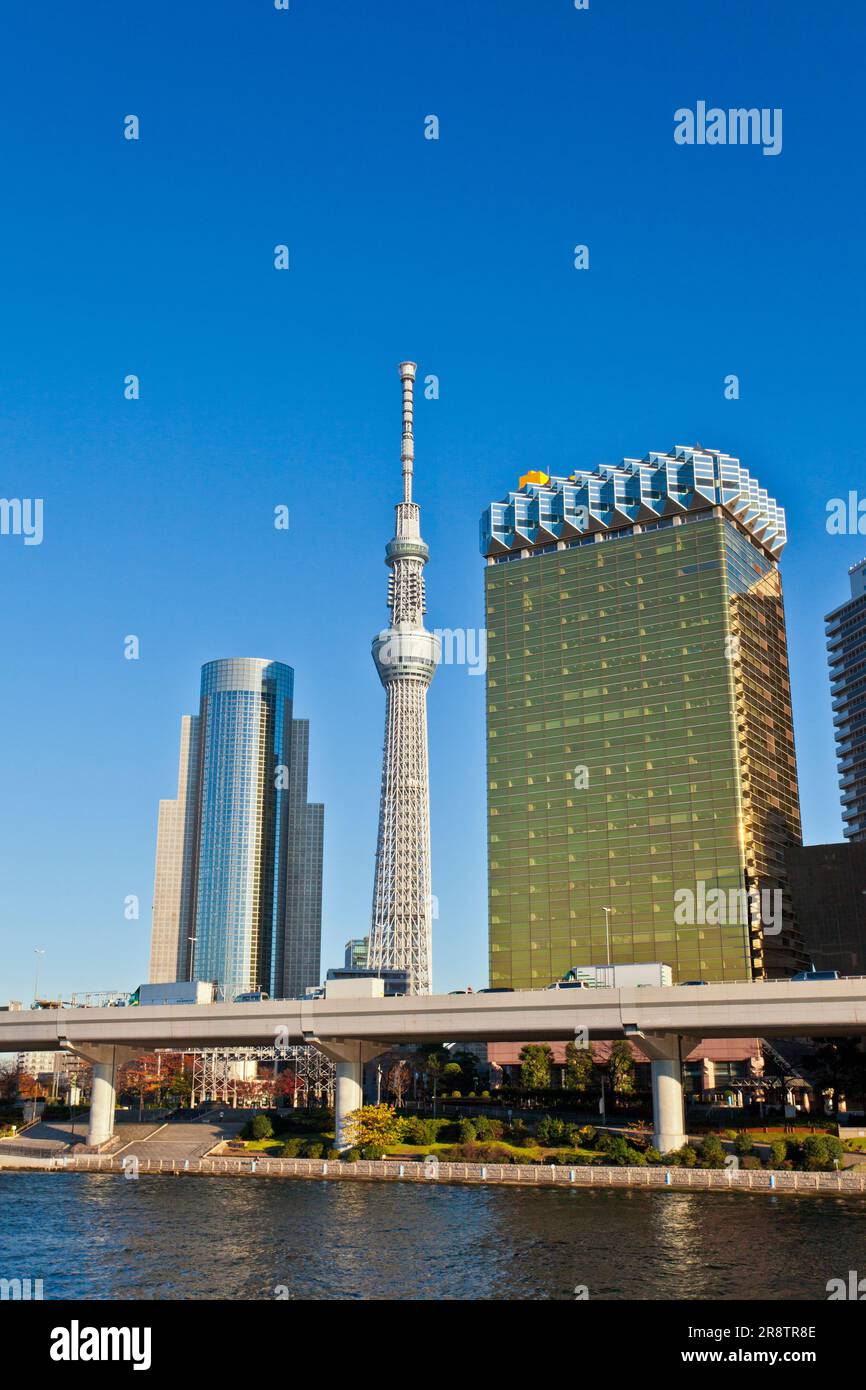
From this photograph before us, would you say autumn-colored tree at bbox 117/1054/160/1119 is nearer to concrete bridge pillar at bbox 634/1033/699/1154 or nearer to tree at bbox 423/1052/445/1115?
tree at bbox 423/1052/445/1115

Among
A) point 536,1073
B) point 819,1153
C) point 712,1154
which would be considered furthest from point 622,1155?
point 536,1073

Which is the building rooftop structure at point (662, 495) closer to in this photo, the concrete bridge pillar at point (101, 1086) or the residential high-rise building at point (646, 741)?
the residential high-rise building at point (646, 741)

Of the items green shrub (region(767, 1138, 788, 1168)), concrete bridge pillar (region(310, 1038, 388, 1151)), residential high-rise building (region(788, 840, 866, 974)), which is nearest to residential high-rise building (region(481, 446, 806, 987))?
residential high-rise building (region(788, 840, 866, 974))

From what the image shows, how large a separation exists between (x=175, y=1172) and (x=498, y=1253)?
4948 centimetres

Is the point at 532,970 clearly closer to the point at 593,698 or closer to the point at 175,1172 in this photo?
the point at 593,698

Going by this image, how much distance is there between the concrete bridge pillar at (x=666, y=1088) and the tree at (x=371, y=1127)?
70.2ft

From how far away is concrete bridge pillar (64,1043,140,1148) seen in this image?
111438 mm

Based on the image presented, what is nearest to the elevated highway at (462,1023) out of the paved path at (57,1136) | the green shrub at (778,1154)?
the paved path at (57,1136)

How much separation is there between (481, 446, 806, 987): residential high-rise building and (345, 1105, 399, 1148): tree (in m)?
73.5

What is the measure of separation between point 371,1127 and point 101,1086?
2998cm

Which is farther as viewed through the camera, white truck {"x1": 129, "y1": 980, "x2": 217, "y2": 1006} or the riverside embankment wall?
white truck {"x1": 129, "y1": 980, "x2": 217, "y2": 1006}

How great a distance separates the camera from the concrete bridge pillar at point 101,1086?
366ft

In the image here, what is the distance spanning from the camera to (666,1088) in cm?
9350

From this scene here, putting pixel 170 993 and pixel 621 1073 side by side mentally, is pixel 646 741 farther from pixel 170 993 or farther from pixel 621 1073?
pixel 170 993
